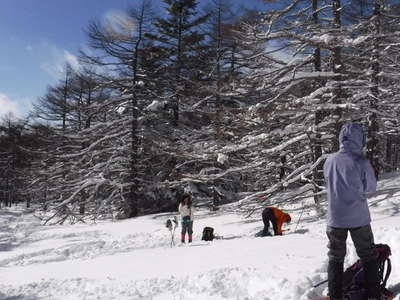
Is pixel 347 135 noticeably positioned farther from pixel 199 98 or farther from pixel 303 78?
pixel 199 98

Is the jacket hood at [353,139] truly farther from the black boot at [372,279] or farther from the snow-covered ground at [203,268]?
the snow-covered ground at [203,268]

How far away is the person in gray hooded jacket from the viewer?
3.57m

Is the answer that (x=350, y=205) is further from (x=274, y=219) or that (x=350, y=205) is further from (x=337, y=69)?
(x=337, y=69)

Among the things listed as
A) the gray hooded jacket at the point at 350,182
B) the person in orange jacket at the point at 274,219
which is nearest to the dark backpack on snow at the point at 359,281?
the gray hooded jacket at the point at 350,182

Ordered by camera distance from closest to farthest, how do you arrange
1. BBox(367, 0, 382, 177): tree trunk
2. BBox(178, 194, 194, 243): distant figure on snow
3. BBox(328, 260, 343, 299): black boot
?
1. BBox(328, 260, 343, 299): black boot
2. BBox(367, 0, 382, 177): tree trunk
3. BBox(178, 194, 194, 243): distant figure on snow

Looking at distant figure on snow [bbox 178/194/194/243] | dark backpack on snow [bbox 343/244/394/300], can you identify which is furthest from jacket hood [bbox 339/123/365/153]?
distant figure on snow [bbox 178/194/194/243]

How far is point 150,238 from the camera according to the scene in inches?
539

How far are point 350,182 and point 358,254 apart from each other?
2.62 ft

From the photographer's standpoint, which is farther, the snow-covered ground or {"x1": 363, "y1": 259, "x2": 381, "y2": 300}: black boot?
the snow-covered ground

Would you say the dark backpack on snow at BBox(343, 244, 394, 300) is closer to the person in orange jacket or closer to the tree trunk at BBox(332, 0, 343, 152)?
the person in orange jacket

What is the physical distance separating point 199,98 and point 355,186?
17.3 m

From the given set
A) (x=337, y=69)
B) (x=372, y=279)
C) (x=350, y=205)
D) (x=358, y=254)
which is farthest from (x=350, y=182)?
(x=337, y=69)

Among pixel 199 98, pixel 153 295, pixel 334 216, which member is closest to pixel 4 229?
pixel 199 98

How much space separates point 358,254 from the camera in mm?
3750
